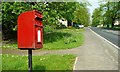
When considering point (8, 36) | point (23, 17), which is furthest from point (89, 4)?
point (23, 17)

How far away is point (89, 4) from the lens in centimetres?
3453

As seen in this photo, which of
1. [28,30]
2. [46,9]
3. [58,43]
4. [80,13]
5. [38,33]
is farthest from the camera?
[80,13]

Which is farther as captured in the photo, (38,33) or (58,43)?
(58,43)

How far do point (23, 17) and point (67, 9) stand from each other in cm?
1685

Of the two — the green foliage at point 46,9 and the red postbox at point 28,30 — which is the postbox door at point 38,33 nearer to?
the red postbox at point 28,30

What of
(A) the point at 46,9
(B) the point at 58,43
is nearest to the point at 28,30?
(B) the point at 58,43

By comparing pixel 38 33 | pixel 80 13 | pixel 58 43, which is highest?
pixel 80 13

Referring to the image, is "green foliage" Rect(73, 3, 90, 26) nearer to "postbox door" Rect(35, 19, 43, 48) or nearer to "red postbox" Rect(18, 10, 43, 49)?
"postbox door" Rect(35, 19, 43, 48)

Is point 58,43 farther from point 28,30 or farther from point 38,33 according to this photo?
point 28,30

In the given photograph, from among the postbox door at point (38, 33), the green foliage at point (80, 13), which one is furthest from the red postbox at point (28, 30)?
the green foliage at point (80, 13)

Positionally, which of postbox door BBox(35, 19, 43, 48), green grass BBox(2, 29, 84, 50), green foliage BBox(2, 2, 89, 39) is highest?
green foliage BBox(2, 2, 89, 39)

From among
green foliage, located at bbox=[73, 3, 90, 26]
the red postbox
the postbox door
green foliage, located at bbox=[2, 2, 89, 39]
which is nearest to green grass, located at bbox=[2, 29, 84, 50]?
green foliage, located at bbox=[2, 2, 89, 39]

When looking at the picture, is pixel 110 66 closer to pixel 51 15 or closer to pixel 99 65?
pixel 99 65

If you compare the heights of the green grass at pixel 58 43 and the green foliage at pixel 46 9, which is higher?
the green foliage at pixel 46 9
